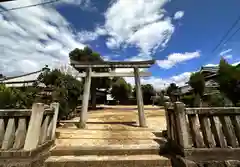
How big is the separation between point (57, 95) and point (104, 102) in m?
24.5

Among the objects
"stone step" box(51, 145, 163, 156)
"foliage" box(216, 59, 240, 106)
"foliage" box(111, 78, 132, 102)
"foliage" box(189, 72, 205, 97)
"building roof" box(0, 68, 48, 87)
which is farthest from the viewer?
"foliage" box(111, 78, 132, 102)

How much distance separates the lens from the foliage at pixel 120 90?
26.1 metres

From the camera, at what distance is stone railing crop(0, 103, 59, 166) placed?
2.21 meters

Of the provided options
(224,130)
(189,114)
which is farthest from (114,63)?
(224,130)

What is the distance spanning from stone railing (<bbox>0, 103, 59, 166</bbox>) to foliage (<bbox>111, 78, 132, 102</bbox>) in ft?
75.7

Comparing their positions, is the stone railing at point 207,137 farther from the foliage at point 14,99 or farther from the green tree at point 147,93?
the green tree at point 147,93

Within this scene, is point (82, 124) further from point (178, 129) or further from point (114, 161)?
point (178, 129)

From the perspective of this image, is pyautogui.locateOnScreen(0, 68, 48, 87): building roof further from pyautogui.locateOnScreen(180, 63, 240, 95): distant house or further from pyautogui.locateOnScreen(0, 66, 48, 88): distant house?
pyautogui.locateOnScreen(180, 63, 240, 95): distant house

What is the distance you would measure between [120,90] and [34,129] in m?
24.5

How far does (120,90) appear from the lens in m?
26.8

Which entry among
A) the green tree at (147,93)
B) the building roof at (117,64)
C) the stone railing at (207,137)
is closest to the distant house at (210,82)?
the green tree at (147,93)

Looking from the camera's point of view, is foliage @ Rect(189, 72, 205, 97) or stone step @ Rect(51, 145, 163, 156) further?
foliage @ Rect(189, 72, 205, 97)

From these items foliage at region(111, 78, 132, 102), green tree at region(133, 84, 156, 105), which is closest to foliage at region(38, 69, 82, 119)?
foliage at region(111, 78, 132, 102)

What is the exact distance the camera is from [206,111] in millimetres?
2551
